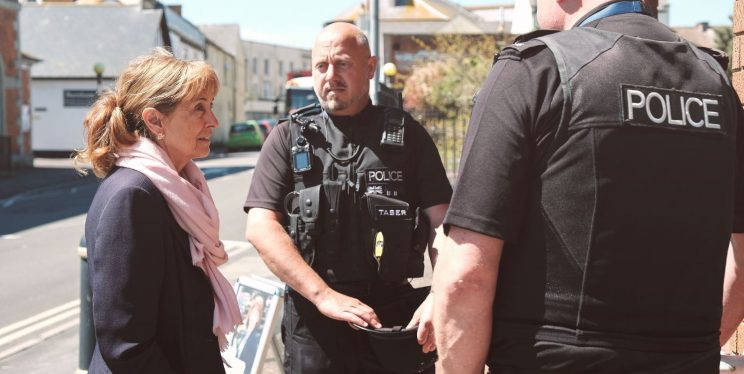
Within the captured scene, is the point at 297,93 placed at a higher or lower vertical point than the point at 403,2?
lower

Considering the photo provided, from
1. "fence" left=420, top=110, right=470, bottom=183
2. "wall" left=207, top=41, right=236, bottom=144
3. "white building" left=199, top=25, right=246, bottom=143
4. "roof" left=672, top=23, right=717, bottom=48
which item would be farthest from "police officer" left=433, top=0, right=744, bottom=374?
"roof" left=672, top=23, right=717, bottom=48

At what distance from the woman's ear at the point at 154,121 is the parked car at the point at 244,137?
43140 millimetres

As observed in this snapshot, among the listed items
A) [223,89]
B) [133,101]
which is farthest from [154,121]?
[223,89]

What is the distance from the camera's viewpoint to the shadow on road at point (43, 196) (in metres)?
16.4

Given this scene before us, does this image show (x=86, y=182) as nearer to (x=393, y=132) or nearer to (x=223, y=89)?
(x=393, y=132)

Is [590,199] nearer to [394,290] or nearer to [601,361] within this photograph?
[601,361]

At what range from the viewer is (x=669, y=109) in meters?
1.88

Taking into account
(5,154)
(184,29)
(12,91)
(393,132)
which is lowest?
(5,154)

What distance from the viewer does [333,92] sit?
11.0ft

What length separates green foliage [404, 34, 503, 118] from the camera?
26922 millimetres

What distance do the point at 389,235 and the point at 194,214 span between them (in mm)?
895

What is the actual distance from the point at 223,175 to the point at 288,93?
8.78 m

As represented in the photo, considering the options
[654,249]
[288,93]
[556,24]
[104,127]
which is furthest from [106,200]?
[288,93]

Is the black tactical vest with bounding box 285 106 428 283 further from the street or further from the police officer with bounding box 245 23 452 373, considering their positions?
the street
